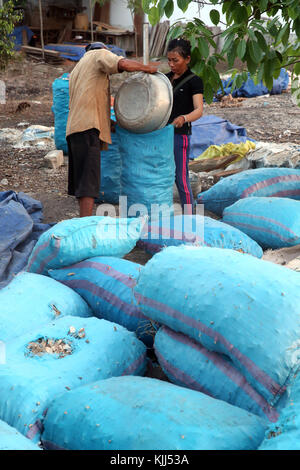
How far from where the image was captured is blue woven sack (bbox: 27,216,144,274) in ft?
8.19

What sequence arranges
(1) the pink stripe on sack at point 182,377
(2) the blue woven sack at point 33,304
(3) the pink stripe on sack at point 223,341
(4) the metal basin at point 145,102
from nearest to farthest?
(3) the pink stripe on sack at point 223,341, (1) the pink stripe on sack at point 182,377, (2) the blue woven sack at point 33,304, (4) the metal basin at point 145,102

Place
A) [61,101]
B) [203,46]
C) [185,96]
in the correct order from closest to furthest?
[203,46]
[185,96]
[61,101]

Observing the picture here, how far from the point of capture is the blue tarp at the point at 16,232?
3.12 meters

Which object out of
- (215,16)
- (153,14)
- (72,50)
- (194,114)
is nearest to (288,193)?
(194,114)

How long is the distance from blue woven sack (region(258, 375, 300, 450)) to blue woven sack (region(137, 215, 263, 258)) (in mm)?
1427

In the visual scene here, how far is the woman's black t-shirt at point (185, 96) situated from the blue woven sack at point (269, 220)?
1002 millimetres

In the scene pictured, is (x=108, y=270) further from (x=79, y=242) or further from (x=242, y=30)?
(x=242, y=30)

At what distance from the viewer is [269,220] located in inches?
123

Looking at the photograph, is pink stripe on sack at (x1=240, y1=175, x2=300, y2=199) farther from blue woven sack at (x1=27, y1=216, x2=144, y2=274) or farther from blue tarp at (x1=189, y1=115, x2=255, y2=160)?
blue tarp at (x1=189, y1=115, x2=255, y2=160)

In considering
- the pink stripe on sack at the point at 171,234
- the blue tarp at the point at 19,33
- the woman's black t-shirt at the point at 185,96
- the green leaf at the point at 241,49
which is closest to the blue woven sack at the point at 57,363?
the pink stripe on sack at the point at 171,234

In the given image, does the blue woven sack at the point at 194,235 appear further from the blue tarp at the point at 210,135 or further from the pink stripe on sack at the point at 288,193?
the blue tarp at the point at 210,135

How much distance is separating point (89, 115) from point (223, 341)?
247cm

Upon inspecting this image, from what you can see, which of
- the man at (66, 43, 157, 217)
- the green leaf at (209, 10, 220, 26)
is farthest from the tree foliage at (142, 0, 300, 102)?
the man at (66, 43, 157, 217)
